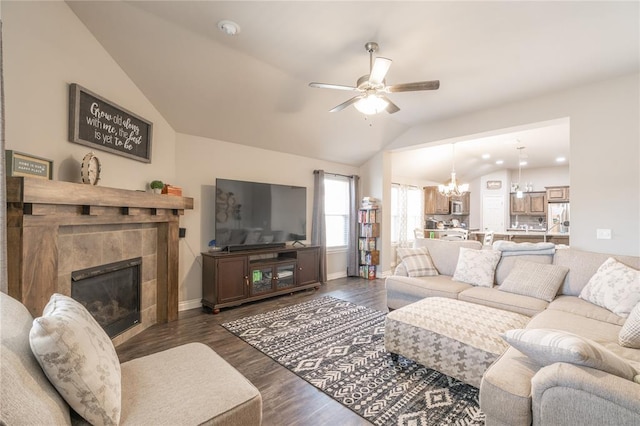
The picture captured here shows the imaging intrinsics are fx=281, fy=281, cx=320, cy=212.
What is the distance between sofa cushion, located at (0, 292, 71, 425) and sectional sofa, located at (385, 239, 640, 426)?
1779 mm

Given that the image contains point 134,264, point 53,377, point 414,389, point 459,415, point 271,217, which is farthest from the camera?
point 271,217

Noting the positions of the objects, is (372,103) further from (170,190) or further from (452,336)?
(170,190)

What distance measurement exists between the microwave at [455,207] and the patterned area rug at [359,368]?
5989 mm

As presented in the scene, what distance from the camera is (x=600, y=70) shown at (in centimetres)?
310

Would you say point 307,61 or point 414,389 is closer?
point 414,389

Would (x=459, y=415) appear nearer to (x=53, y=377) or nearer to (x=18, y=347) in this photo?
(x=53, y=377)

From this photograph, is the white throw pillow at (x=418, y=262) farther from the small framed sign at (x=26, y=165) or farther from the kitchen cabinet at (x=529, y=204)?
the kitchen cabinet at (x=529, y=204)

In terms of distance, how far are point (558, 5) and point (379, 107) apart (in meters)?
1.52

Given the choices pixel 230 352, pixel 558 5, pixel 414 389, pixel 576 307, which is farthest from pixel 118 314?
pixel 558 5

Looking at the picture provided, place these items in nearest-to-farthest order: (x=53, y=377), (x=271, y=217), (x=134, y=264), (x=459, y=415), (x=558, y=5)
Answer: (x=53, y=377) < (x=459, y=415) < (x=558, y=5) < (x=134, y=264) < (x=271, y=217)

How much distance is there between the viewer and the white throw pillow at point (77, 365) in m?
0.92

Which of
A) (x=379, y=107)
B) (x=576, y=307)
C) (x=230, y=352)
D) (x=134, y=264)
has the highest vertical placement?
(x=379, y=107)

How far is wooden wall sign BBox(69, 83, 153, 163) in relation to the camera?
2367 mm

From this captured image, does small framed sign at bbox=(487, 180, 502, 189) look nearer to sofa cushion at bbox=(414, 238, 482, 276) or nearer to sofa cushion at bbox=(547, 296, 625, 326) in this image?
sofa cushion at bbox=(414, 238, 482, 276)
